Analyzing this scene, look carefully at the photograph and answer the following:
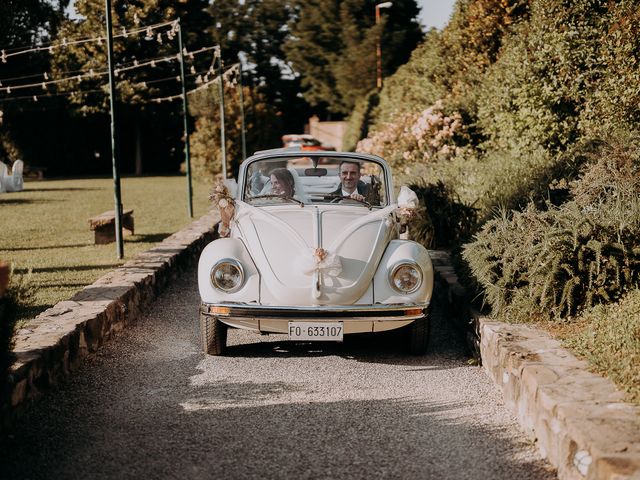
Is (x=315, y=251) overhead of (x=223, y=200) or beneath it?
beneath

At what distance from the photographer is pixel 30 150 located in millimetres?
38750

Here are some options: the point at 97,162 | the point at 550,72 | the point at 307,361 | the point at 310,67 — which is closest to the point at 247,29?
the point at 310,67

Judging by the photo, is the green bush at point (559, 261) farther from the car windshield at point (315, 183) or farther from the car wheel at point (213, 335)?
the car wheel at point (213, 335)

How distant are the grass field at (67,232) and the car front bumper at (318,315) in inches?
55.7

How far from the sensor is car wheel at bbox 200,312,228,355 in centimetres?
592

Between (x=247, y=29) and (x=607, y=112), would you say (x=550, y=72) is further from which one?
(x=247, y=29)

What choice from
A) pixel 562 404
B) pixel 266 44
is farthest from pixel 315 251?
pixel 266 44

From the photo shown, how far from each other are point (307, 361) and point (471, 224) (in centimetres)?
431

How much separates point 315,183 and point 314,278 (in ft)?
6.25

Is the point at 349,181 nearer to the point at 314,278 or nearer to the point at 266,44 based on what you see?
the point at 314,278

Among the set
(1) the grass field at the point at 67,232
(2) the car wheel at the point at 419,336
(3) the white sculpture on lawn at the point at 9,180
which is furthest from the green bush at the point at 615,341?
(3) the white sculpture on lawn at the point at 9,180

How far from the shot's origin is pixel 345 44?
183 ft

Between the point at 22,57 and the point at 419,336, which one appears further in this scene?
the point at 22,57

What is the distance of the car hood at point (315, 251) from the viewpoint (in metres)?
5.62
